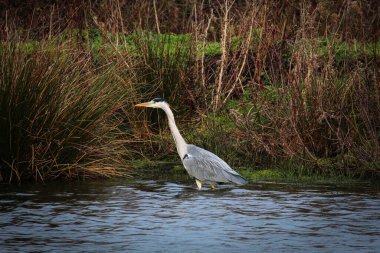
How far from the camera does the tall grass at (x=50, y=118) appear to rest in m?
9.89

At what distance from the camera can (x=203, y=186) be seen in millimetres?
10500

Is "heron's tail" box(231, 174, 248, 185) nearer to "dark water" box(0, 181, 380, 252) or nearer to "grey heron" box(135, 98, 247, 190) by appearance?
"grey heron" box(135, 98, 247, 190)

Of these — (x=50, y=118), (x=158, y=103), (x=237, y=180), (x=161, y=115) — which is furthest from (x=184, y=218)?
(x=161, y=115)

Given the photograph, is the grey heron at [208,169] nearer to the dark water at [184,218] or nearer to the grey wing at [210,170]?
the grey wing at [210,170]

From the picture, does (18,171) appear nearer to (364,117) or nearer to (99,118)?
(99,118)

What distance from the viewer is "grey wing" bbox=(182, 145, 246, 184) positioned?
9734 mm

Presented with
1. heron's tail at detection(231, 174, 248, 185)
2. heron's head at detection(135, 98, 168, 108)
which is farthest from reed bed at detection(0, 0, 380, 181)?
heron's tail at detection(231, 174, 248, 185)

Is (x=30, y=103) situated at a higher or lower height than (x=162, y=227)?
higher

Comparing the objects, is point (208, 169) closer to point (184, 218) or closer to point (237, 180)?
point (237, 180)

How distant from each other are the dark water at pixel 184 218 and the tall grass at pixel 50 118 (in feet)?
1.16

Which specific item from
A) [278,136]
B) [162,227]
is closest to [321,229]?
[162,227]

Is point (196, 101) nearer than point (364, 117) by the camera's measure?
No

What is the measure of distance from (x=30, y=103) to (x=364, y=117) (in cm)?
373

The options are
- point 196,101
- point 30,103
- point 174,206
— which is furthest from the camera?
point 196,101
